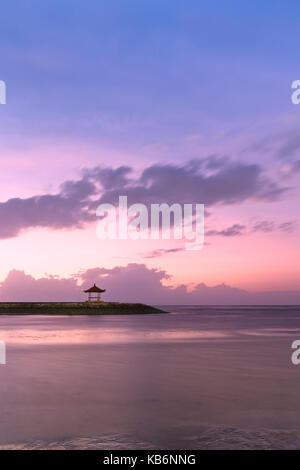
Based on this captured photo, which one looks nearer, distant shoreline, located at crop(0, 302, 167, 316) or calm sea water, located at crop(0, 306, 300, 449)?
calm sea water, located at crop(0, 306, 300, 449)

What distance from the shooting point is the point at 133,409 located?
40.7ft

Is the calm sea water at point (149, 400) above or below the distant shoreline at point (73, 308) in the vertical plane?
above

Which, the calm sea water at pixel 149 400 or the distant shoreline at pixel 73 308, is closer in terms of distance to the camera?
the calm sea water at pixel 149 400

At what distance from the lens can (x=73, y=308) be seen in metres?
98.0

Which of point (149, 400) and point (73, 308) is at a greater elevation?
point (149, 400)

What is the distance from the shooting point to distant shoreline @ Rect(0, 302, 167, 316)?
319ft

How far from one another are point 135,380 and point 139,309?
87.9 meters

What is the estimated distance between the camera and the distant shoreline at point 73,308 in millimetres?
97188

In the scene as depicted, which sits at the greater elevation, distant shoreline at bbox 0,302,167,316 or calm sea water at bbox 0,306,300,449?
calm sea water at bbox 0,306,300,449

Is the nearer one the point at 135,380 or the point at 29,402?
the point at 29,402

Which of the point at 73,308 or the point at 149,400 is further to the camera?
the point at 73,308
